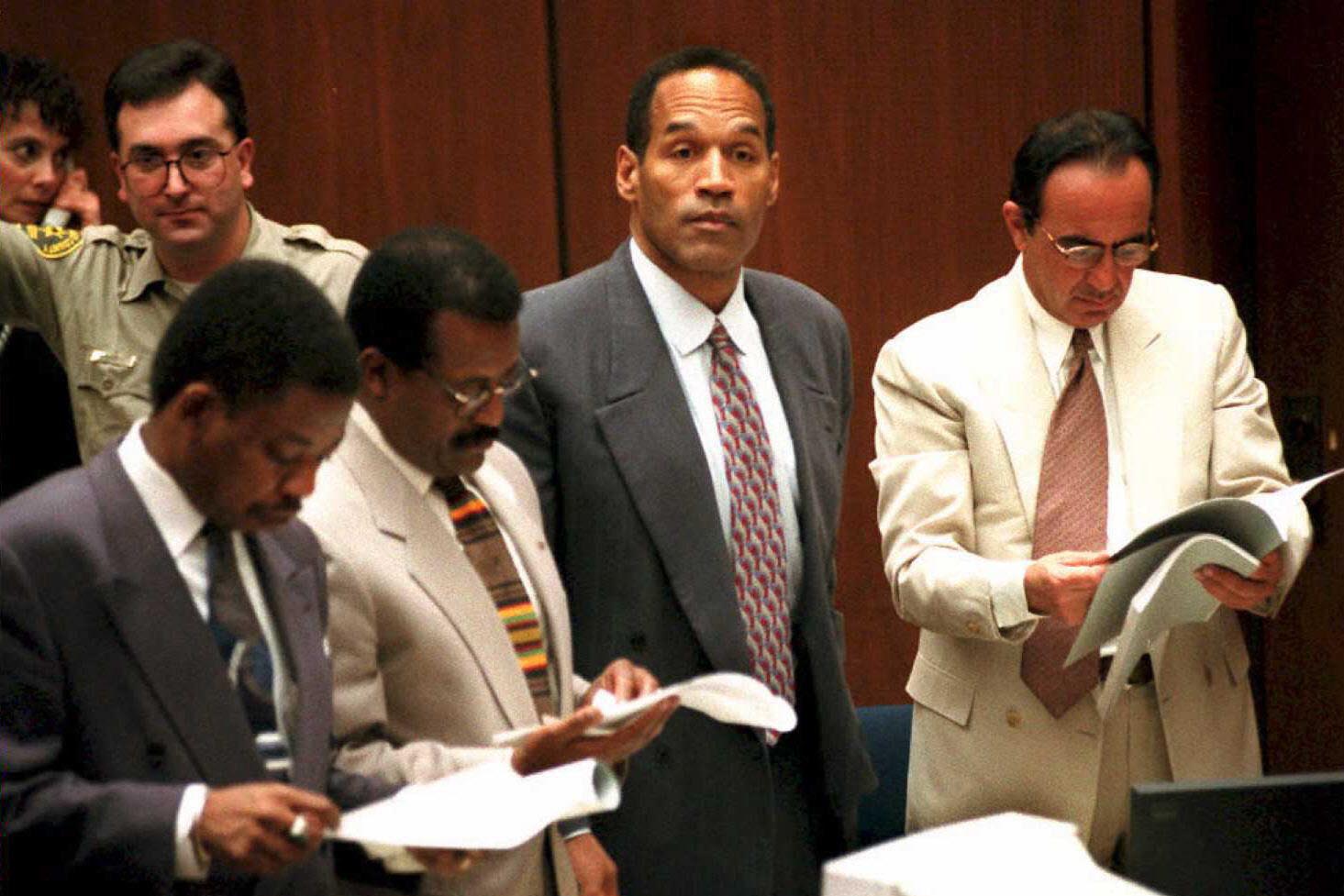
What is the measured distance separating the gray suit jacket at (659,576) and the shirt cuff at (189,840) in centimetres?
102

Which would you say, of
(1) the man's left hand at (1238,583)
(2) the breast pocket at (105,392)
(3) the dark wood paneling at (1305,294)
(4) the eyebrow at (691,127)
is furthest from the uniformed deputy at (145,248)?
(3) the dark wood paneling at (1305,294)

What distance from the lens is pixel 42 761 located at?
5.49 feet

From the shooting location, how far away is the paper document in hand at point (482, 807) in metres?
1.72

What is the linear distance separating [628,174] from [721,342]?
313 millimetres

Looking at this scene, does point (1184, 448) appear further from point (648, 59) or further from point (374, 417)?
point (648, 59)

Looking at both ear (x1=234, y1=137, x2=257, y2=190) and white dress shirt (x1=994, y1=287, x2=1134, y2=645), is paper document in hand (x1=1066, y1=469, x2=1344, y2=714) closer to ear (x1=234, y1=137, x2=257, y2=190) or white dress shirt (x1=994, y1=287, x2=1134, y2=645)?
white dress shirt (x1=994, y1=287, x2=1134, y2=645)

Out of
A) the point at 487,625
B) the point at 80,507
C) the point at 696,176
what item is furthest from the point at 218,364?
the point at 696,176

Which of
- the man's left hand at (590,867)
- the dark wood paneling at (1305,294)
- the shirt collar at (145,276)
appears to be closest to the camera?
the man's left hand at (590,867)

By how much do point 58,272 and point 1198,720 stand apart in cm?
172

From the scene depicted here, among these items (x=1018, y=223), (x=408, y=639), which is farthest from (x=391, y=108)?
(x=408, y=639)

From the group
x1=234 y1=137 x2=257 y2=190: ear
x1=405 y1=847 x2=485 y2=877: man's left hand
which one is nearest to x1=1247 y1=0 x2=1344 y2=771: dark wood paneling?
x1=234 y1=137 x2=257 y2=190: ear

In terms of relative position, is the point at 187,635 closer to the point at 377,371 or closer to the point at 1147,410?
the point at 377,371

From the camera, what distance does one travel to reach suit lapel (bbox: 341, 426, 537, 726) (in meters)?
2.11

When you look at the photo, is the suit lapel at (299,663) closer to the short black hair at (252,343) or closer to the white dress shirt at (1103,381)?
the short black hair at (252,343)
